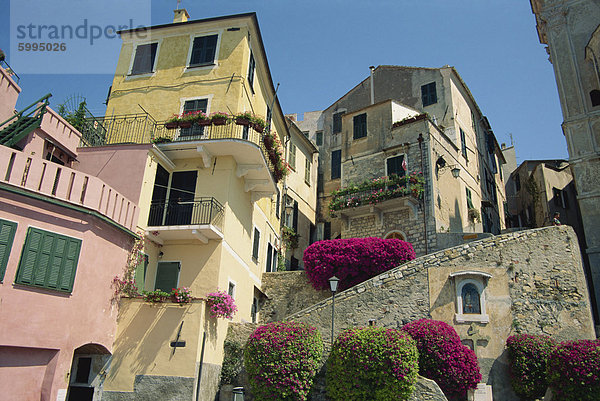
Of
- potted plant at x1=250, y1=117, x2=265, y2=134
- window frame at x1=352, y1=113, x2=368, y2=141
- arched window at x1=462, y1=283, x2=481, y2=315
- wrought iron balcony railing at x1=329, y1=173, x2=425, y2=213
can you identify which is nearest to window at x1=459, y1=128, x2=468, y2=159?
wrought iron balcony railing at x1=329, y1=173, x2=425, y2=213

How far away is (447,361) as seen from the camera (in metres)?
14.5

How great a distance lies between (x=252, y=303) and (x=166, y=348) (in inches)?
240

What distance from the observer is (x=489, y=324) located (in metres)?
16.8

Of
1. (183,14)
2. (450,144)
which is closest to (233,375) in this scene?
(183,14)

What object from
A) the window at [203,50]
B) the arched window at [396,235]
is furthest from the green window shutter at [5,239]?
the arched window at [396,235]

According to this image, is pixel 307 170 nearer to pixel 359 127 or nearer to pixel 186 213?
pixel 359 127

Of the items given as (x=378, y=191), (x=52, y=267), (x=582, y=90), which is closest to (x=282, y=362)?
(x=52, y=267)

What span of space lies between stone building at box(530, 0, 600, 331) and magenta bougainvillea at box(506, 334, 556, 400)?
694 cm

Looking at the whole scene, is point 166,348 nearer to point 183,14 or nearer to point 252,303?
point 252,303

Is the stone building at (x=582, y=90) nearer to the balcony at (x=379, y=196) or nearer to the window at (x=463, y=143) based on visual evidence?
the window at (x=463, y=143)

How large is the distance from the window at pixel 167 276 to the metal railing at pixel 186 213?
1.45 m

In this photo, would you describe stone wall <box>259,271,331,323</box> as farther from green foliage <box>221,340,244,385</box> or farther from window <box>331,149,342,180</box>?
window <box>331,149,342,180</box>

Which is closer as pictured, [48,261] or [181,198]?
[48,261]

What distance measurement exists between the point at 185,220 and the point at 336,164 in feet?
58.1
